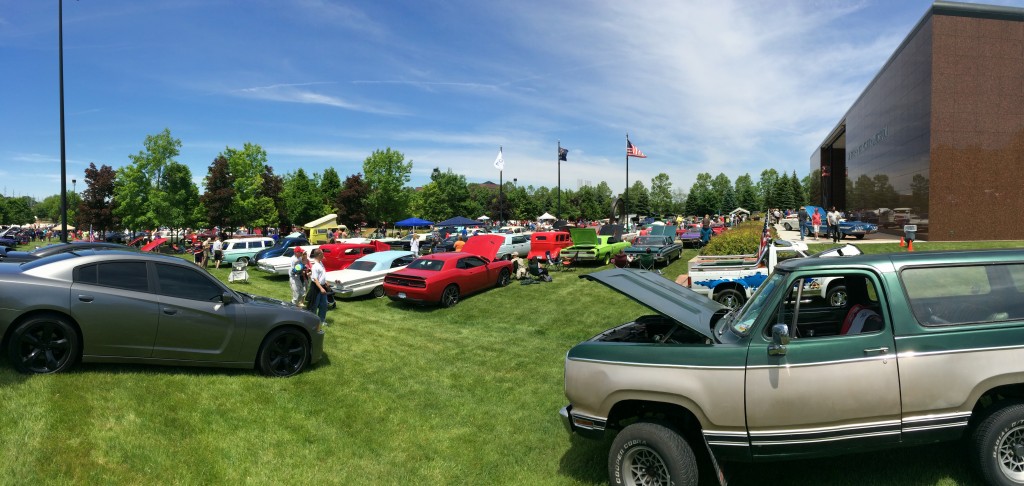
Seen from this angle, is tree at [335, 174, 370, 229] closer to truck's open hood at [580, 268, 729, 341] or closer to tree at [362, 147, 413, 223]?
tree at [362, 147, 413, 223]

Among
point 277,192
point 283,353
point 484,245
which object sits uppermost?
point 277,192

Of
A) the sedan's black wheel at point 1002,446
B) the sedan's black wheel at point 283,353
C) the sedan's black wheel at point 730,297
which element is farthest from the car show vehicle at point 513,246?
the sedan's black wheel at point 1002,446

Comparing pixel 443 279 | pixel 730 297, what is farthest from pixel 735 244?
pixel 443 279

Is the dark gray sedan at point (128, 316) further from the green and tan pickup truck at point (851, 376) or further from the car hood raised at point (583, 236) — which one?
the car hood raised at point (583, 236)

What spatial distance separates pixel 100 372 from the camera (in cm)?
572

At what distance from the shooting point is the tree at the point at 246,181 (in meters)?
40.4

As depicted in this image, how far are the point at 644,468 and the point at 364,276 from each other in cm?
1242

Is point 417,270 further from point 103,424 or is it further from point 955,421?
point 955,421

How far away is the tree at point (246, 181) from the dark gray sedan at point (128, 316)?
125 ft

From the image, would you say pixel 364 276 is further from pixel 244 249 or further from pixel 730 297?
pixel 244 249

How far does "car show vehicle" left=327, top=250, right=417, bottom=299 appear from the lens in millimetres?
14641

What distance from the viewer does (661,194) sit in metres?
106

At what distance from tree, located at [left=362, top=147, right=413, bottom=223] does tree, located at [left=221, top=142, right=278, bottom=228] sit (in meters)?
10.6

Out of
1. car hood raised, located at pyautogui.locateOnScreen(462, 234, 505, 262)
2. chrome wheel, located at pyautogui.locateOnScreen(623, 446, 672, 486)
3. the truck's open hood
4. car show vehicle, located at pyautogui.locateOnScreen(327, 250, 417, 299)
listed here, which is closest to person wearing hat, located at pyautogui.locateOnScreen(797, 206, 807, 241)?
car hood raised, located at pyautogui.locateOnScreen(462, 234, 505, 262)
